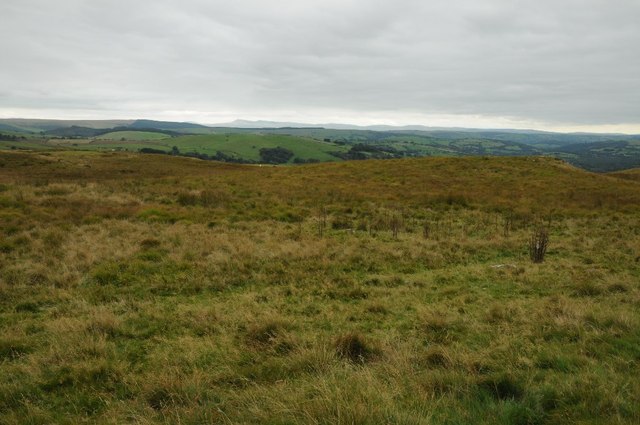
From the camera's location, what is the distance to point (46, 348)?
19.9ft

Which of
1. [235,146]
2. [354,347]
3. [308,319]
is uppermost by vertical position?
[235,146]

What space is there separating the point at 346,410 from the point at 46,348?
16.8ft

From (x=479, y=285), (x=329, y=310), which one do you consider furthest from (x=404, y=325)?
(x=479, y=285)

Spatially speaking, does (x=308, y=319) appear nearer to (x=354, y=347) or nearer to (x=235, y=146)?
(x=354, y=347)

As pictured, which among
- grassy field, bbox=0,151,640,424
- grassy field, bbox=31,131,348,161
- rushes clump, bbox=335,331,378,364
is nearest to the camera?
grassy field, bbox=0,151,640,424

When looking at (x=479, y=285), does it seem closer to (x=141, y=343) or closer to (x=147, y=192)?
(x=141, y=343)

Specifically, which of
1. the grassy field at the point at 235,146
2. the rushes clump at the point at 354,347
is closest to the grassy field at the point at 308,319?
the rushes clump at the point at 354,347

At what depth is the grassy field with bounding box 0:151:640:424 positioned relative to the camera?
4230 millimetres

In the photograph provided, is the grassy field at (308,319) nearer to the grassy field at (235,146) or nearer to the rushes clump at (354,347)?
the rushes clump at (354,347)

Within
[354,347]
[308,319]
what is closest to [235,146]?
[308,319]

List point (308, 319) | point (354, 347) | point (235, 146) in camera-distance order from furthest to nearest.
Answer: point (235, 146) → point (308, 319) → point (354, 347)

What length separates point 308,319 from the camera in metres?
7.45

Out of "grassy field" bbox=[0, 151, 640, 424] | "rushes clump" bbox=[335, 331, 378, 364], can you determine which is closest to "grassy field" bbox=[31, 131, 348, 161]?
"grassy field" bbox=[0, 151, 640, 424]

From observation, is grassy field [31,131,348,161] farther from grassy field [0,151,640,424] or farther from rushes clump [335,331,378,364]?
rushes clump [335,331,378,364]
